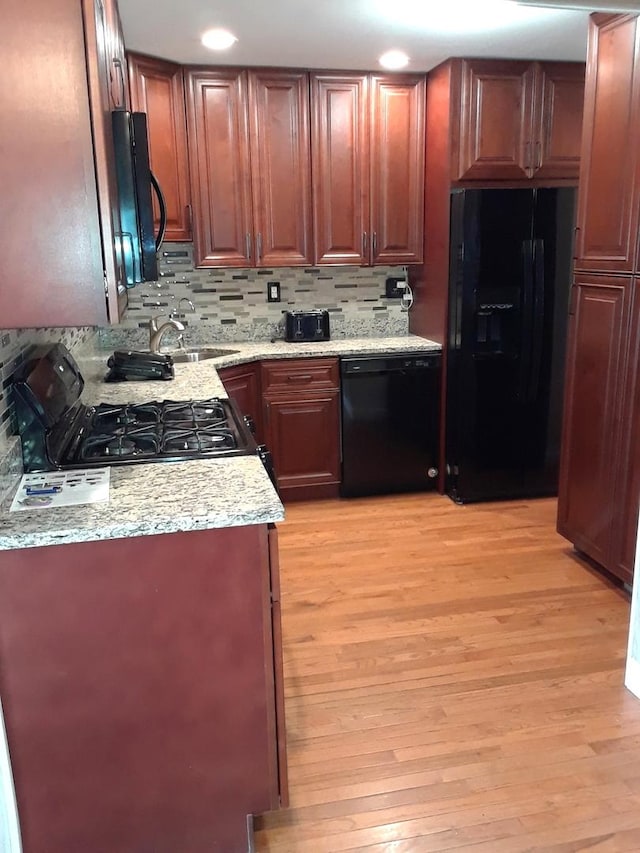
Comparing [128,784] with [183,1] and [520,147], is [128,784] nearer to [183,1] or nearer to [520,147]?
[183,1]

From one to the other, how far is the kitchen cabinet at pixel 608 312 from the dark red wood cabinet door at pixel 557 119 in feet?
2.86

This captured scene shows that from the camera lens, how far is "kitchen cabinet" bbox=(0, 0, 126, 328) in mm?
1221

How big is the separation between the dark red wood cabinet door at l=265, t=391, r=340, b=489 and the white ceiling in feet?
5.68

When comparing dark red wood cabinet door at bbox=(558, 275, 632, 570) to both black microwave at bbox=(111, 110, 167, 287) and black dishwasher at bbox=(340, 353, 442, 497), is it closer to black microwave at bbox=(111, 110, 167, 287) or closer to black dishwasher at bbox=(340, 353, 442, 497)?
black dishwasher at bbox=(340, 353, 442, 497)

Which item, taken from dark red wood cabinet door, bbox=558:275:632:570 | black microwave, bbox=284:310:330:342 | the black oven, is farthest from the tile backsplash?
the black oven

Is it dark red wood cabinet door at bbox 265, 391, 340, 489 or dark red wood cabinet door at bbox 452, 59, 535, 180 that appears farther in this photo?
dark red wood cabinet door at bbox 265, 391, 340, 489

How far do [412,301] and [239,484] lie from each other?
118 inches

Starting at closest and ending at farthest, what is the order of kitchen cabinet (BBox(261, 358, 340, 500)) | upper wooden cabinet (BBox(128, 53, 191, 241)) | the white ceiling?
the white ceiling → upper wooden cabinet (BBox(128, 53, 191, 241)) → kitchen cabinet (BBox(261, 358, 340, 500))

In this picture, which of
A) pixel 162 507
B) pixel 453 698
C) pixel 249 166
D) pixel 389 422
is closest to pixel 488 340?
pixel 389 422

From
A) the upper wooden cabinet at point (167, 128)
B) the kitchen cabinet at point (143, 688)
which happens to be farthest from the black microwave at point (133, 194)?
the upper wooden cabinet at point (167, 128)

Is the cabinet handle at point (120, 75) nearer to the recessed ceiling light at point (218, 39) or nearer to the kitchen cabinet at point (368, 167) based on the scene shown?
the recessed ceiling light at point (218, 39)

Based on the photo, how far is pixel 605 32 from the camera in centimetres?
269

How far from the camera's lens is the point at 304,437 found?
12.9 feet

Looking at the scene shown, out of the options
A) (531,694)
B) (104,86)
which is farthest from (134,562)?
(531,694)
